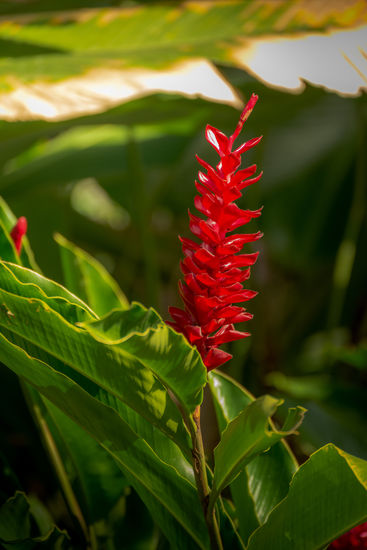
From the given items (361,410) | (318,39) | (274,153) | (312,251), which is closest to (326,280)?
(312,251)

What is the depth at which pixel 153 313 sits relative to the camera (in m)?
0.20

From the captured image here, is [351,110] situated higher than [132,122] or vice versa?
[132,122]

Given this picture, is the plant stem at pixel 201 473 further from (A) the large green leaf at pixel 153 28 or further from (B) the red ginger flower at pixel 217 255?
(A) the large green leaf at pixel 153 28

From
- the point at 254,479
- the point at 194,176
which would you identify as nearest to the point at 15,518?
the point at 254,479

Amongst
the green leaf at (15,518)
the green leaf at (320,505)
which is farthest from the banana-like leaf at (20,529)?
the green leaf at (320,505)

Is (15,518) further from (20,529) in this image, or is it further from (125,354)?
(125,354)

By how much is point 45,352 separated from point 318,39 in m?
0.34

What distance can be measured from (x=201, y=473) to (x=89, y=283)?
169 mm

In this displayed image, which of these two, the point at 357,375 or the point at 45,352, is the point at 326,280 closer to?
the point at 357,375

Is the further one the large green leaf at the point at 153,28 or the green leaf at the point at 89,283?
the large green leaf at the point at 153,28

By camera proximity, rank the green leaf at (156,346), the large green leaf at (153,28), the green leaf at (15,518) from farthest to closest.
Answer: the large green leaf at (153,28)
the green leaf at (15,518)
the green leaf at (156,346)

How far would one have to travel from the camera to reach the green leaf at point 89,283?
13.9 inches

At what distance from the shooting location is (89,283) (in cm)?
36

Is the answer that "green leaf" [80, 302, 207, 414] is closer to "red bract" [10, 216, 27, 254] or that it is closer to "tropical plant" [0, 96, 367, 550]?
"tropical plant" [0, 96, 367, 550]
